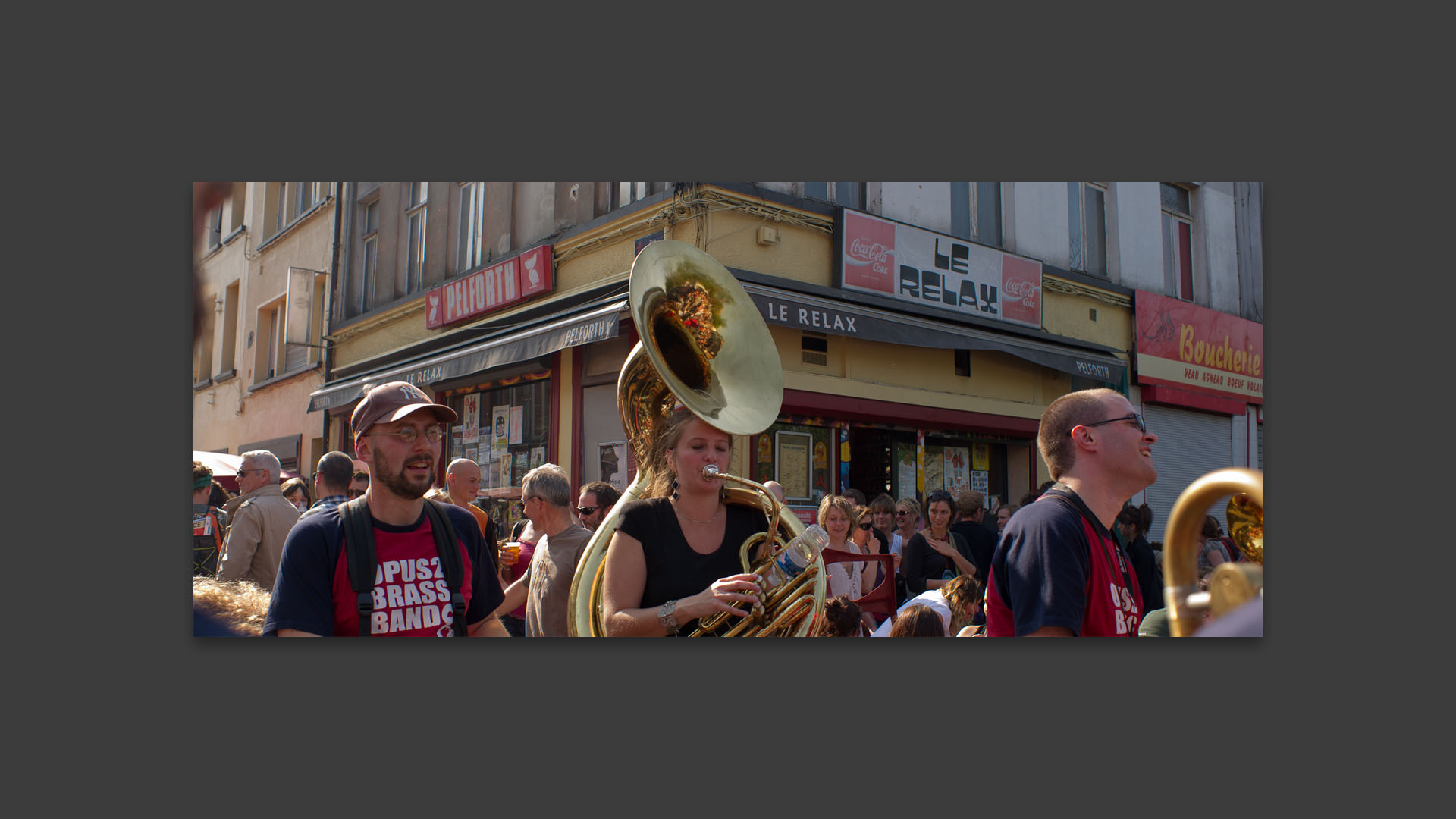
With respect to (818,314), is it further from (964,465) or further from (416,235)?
(416,235)

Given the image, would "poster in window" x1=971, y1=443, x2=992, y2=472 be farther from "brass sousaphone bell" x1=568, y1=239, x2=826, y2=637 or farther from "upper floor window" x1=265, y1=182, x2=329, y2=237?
"upper floor window" x1=265, y1=182, x2=329, y2=237

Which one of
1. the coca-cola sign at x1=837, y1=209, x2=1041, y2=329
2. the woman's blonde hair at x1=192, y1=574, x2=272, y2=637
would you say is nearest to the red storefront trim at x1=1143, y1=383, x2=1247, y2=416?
the coca-cola sign at x1=837, y1=209, x2=1041, y2=329

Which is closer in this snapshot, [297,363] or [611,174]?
[611,174]

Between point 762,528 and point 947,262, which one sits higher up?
point 947,262

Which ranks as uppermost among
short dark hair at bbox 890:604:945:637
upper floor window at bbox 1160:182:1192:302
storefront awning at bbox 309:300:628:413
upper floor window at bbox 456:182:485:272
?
upper floor window at bbox 456:182:485:272

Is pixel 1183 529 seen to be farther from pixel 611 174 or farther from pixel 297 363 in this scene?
pixel 297 363

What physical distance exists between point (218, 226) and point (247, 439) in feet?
2.53

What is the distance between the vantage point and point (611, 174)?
11.1 ft

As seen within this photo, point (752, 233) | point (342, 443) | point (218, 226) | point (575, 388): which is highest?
point (752, 233)

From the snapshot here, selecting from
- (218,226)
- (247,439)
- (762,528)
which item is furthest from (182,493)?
(762,528)

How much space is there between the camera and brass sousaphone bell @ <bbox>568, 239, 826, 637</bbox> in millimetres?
2406

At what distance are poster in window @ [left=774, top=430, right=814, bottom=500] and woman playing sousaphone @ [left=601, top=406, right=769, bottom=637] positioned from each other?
225 centimetres

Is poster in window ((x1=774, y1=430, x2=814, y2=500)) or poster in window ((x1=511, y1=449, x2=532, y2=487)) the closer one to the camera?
poster in window ((x1=511, y1=449, x2=532, y2=487))

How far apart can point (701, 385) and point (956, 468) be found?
8.60 feet
